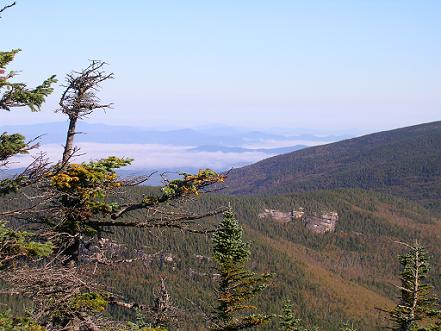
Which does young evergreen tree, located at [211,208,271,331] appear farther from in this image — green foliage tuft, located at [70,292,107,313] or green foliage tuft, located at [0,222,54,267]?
green foliage tuft, located at [0,222,54,267]

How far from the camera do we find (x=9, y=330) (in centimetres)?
1250

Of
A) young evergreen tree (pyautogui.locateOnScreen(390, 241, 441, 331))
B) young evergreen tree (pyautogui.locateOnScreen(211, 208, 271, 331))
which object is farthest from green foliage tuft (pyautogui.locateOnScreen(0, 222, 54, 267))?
young evergreen tree (pyautogui.locateOnScreen(390, 241, 441, 331))

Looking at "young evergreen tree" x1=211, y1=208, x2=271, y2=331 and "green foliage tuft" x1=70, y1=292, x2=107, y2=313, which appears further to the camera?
"young evergreen tree" x1=211, y1=208, x2=271, y2=331

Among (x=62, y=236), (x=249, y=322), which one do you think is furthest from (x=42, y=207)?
(x=249, y=322)

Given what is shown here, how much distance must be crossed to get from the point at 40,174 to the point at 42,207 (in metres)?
2.23

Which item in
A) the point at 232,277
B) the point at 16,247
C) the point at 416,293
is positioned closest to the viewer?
the point at 16,247

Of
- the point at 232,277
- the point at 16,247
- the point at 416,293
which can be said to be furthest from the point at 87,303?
the point at 416,293

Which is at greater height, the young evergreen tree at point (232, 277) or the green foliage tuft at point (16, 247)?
the green foliage tuft at point (16, 247)

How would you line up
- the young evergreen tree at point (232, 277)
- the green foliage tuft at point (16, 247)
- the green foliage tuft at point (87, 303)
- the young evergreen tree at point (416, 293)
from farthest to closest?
the young evergreen tree at point (416, 293)
the young evergreen tree at point (232, 277)
the green foliage tuft at point (87, 303)
the green foliage tuft at point (16, 247)

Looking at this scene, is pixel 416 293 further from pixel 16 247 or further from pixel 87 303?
pixel 16 247

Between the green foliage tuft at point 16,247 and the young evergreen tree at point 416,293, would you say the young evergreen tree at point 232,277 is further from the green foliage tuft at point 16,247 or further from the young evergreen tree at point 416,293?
the green foliage tuft at point 16,247

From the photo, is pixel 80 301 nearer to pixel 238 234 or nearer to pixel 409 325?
pixel 238 234

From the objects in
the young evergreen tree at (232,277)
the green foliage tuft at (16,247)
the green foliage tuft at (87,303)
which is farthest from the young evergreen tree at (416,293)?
the green foliage tuft at (16,247)

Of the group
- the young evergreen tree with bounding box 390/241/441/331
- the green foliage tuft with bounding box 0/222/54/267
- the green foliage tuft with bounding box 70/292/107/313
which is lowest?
the young evergreen tree with bounding box 390/241/441/331
